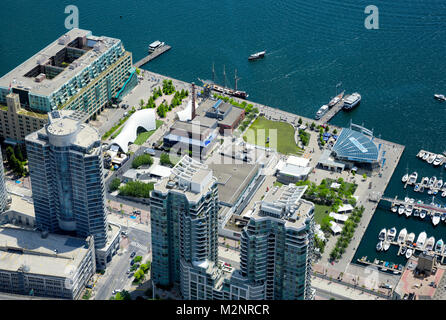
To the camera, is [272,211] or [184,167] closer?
[272,211]

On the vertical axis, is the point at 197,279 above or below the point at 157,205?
below
